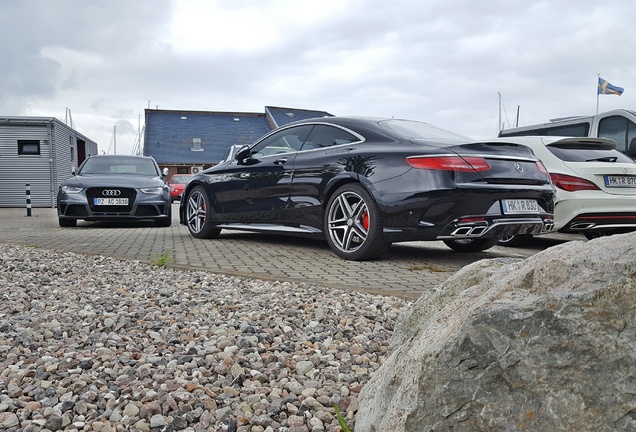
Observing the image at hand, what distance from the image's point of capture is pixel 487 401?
134 centimetres

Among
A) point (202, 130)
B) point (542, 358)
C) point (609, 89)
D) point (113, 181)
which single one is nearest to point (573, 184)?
point (542, 358)

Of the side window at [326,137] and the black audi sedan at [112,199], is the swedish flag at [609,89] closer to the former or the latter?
the black audi sedan at [112,199]

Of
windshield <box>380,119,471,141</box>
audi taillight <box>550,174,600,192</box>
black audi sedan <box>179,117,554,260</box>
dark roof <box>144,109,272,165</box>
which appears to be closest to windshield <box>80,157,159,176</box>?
black audi sedan <box>179,117,554,260</box>

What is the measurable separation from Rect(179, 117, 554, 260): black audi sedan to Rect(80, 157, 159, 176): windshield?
621 cm

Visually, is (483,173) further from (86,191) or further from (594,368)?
(86,191)

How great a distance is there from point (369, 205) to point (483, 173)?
106 centimetres

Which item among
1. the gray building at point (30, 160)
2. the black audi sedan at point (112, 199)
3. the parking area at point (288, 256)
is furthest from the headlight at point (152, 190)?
the gray building at point (30, 160)

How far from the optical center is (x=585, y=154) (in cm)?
736

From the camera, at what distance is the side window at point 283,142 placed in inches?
275

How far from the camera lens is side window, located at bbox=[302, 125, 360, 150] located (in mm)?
6336

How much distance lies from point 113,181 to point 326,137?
6.34 meters

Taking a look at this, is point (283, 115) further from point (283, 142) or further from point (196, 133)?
point (283, 142)

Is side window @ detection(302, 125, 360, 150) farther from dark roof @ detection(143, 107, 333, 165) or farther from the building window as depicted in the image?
dark roof @ detection(143, 107, 333, 165)

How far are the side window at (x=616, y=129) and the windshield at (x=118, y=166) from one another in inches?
339
